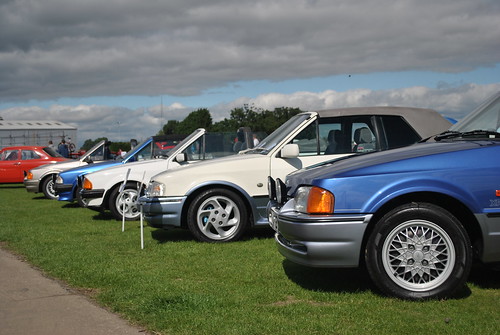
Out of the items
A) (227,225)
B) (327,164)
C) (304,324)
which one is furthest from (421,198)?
(227,225)

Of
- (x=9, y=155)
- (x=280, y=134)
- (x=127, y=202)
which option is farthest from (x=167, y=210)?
(x=9, y=155)

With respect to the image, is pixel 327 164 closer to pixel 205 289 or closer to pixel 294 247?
pixel 294 247

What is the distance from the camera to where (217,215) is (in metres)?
8.10

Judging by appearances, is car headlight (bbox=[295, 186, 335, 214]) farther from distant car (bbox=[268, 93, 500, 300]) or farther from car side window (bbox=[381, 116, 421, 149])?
car side window (bbox=[381, 116, 421, 149])

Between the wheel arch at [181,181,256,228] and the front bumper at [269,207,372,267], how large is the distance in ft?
10.3

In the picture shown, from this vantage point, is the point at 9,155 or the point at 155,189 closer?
the point at 155,189

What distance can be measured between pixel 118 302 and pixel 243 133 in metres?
6.34

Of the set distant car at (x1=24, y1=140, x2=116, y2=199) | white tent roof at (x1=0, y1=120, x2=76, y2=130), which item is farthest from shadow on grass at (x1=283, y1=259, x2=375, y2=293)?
white tent roof at (x1=0, y1=120, x2=76, y2=130)

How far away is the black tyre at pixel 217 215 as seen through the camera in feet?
26.5

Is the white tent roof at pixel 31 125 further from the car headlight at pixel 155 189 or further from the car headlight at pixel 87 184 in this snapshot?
the car headlight at pixel 155 189

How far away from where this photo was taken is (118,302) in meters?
4.98

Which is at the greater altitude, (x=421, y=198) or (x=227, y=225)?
(x=421, y=198)

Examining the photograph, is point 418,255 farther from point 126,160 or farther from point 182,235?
point 126,160

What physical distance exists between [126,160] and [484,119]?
29.5 ft
